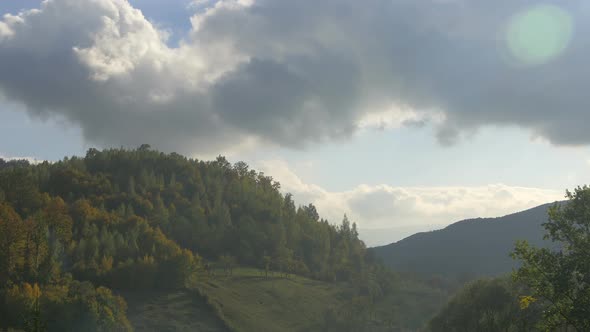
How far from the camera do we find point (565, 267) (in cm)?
3144

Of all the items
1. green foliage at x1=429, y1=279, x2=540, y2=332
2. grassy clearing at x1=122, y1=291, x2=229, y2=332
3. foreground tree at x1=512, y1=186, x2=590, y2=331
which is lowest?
grassy clearing at x1=122, y1=291, x2=229, y2=332

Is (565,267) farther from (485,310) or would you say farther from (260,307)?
(260,307)

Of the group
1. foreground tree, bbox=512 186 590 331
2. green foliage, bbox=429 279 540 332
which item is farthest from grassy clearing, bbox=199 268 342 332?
foreground tree, bbox=512 186 590 331

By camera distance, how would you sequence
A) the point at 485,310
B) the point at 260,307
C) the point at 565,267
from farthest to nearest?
the point at 260,307, the point at 485,310, the point at 565,267

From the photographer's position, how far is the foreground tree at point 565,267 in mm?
31047

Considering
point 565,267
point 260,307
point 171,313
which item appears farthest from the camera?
point 260,307

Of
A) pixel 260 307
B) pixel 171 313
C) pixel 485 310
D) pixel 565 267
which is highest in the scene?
pixel 565 267

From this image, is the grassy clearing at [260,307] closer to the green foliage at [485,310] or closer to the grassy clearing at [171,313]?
the grassy clearing at [171,313]

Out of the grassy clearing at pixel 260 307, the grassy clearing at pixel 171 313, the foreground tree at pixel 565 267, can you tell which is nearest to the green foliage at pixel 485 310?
the foreground tree at pixel 565 267

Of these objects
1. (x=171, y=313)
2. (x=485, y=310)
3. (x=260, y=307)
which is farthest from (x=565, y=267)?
(x=260, y=307)

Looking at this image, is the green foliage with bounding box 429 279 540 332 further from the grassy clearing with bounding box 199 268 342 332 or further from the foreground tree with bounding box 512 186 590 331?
the grassy clearing with bounding box 199 268 342 332

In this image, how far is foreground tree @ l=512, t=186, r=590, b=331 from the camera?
31.0 metres

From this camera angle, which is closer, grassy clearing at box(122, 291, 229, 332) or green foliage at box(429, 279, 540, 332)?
green foliage at box(429, 279, 540, 332)

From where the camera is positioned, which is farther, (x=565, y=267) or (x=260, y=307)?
(x=260, y=307)
